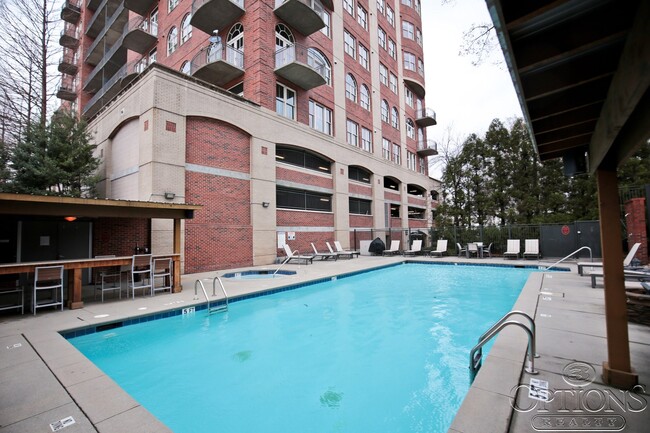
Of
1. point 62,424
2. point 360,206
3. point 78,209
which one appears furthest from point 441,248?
Result: point 62,424

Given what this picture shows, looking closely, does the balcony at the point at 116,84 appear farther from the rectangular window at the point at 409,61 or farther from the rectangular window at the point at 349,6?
the rectangular window at the point at 409,61

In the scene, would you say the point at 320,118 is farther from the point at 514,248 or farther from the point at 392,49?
the point at 392,49

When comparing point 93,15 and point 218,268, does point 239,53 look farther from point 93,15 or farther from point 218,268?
point 93,15

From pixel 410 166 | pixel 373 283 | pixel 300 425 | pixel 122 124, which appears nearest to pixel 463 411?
pixel 300 425

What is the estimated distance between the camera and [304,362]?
4.66 m

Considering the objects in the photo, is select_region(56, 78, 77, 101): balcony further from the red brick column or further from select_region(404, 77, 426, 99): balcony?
the red brick column

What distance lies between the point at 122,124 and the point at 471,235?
Result: 1829 centimetres

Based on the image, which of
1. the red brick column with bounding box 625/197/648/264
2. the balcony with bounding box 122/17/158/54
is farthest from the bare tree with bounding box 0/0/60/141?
the red brick column with bounding box 625/197/648/264

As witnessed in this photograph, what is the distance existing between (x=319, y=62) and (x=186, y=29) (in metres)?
8.37

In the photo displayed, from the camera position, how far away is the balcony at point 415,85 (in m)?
29.3

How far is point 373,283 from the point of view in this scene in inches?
430

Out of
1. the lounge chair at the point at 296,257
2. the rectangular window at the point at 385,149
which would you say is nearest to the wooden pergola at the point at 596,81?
the lounge chair at the point at 296,257

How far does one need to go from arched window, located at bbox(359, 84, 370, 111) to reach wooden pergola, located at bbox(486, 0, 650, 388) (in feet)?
69.4

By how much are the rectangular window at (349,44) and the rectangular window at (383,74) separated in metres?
3.95
